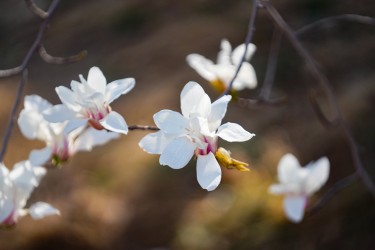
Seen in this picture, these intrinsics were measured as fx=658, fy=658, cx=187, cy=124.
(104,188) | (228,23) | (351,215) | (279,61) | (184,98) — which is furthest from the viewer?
(228,23)

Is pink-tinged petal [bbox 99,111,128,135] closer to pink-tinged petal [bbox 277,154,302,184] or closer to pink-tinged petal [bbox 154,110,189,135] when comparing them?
pink-tinged petal [bbox 154,110,189,135]

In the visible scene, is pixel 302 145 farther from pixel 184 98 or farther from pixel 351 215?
pixel 184 98

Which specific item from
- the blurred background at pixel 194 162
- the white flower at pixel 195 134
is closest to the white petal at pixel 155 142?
the white flower at pixel 195 134

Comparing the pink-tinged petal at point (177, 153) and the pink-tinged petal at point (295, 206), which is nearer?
the pink-tinged petal at point (177, 153)

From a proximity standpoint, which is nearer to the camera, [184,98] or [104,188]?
[184,98]

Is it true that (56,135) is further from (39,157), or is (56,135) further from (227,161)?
(227,161)

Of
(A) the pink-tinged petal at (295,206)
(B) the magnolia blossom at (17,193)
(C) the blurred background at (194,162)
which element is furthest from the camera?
(C) the blurred background at (194,162)

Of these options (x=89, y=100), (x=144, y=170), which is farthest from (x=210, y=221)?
(x=89, y=100)

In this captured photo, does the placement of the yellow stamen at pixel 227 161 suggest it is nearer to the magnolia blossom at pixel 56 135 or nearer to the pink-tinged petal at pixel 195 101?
the pink-tinged petal at pixel 195 101
